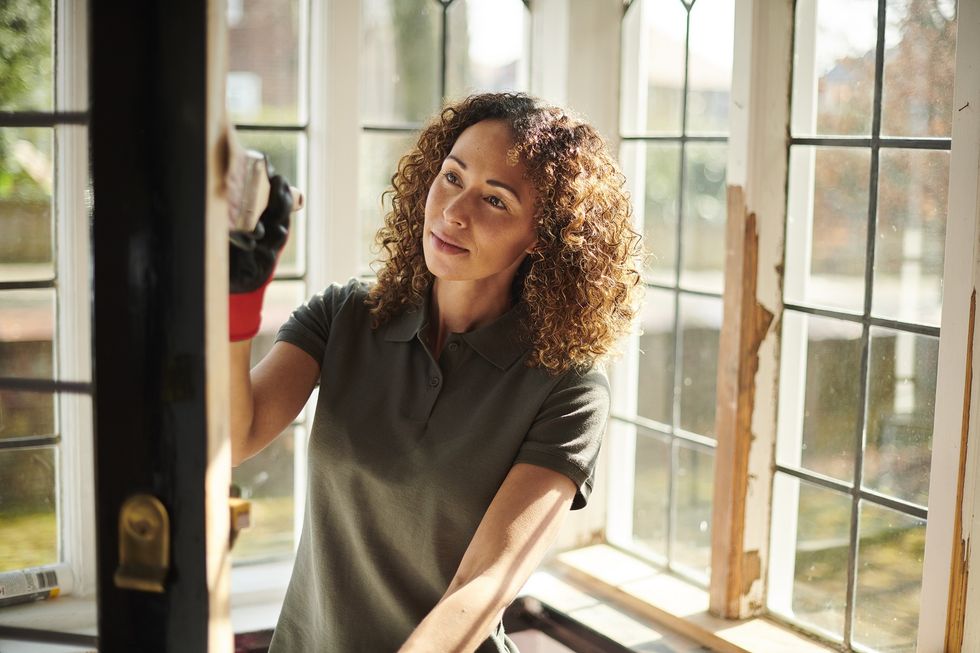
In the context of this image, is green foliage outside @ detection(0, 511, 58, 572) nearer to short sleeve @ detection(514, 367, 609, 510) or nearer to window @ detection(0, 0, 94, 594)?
window @ detection(0, 0, 94, 594)

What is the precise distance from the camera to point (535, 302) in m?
1.58

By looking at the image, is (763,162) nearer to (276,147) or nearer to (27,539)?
(276,147)

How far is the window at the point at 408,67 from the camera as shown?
7.07ft

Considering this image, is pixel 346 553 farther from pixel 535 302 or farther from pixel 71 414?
pixel 71 414

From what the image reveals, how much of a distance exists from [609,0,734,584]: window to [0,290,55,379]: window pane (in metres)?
1.40

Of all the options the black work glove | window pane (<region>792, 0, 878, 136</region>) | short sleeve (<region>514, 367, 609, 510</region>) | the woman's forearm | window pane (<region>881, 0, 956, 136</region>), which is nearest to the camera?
the black work glove

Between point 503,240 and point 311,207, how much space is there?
76 cm

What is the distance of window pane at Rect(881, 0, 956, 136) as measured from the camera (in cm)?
165

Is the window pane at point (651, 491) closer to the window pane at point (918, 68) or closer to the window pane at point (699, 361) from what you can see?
the window pane at point (699, 361)

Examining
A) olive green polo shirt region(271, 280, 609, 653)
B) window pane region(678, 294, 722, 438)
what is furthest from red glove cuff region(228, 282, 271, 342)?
window pane region(678, 294, 722, 438)

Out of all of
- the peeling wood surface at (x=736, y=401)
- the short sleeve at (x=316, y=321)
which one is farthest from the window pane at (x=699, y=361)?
the short sleeve at (x=316, y=321)

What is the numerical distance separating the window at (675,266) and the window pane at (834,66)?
19 cm

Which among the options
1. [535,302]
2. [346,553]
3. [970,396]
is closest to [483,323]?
[535,302]

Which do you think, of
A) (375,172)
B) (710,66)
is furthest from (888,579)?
(375,172)
